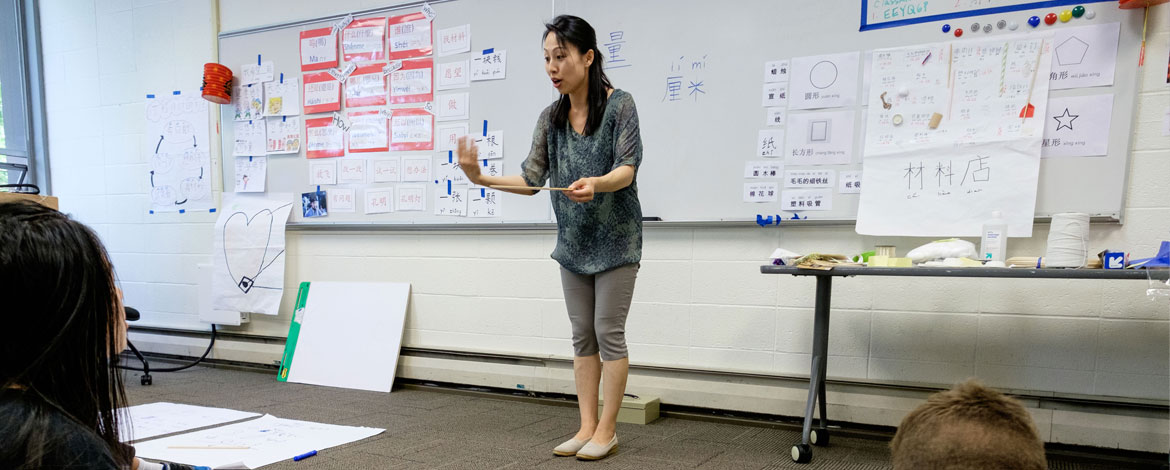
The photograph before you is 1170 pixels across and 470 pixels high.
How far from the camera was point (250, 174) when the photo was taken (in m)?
3.51

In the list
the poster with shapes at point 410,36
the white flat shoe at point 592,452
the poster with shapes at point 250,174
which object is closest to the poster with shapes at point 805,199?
the white flat shoe at point 592,452

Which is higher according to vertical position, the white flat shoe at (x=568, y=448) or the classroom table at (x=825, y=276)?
the classroom table at (x=825, y=276)

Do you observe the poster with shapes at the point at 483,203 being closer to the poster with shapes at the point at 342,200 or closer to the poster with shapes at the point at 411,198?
the poster with shapes at the point at 411,198

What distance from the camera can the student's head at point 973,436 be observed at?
625 mm

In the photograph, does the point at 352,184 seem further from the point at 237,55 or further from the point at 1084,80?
the point at 1084,80

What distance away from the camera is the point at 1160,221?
1971 mm

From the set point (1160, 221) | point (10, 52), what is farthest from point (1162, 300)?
point (10, 52)

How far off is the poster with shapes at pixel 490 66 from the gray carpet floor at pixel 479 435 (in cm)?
140

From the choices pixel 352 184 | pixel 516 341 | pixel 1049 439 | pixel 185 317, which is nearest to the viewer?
pixel 1049 439

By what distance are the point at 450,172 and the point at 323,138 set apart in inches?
30.9

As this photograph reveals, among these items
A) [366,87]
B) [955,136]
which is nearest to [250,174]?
[366,87]

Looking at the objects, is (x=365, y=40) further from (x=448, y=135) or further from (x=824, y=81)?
(x=824, y=81)

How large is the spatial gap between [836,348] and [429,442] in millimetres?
1445

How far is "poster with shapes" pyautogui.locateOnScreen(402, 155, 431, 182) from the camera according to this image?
304cm
